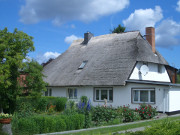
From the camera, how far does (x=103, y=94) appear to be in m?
24.2

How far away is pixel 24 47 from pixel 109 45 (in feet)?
46.0

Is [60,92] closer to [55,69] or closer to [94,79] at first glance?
[55,69]

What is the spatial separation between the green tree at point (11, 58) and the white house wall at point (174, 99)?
11.9 m

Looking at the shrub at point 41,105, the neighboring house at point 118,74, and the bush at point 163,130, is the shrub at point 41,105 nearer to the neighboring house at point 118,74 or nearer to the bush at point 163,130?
the neighboring house at point 118,74

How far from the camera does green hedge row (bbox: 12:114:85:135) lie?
1082 centimetres

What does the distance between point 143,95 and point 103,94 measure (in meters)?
4.48

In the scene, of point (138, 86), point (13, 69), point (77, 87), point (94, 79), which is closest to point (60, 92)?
point (77, 87)

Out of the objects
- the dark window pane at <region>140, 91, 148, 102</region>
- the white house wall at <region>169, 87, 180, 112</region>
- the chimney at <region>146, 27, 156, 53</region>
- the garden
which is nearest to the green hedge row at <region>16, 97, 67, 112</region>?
the garden

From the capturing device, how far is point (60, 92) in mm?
28219

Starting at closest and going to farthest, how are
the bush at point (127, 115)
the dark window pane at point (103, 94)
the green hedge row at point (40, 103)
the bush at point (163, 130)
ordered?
1. the bush at point (163, 130)
2. the bush at point (127, 115)
3. the green hedge row at point (40, 103)
4. the dark window pane at point (103, 94)

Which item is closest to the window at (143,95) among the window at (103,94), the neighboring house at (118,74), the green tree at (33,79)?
the neighboring house at (118,74)

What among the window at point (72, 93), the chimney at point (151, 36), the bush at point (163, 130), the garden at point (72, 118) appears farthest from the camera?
the chimney at point (151, 36)

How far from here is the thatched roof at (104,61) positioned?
23.4 m

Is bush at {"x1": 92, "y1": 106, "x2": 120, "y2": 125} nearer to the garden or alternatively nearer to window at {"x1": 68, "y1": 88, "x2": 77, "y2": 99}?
the garden
